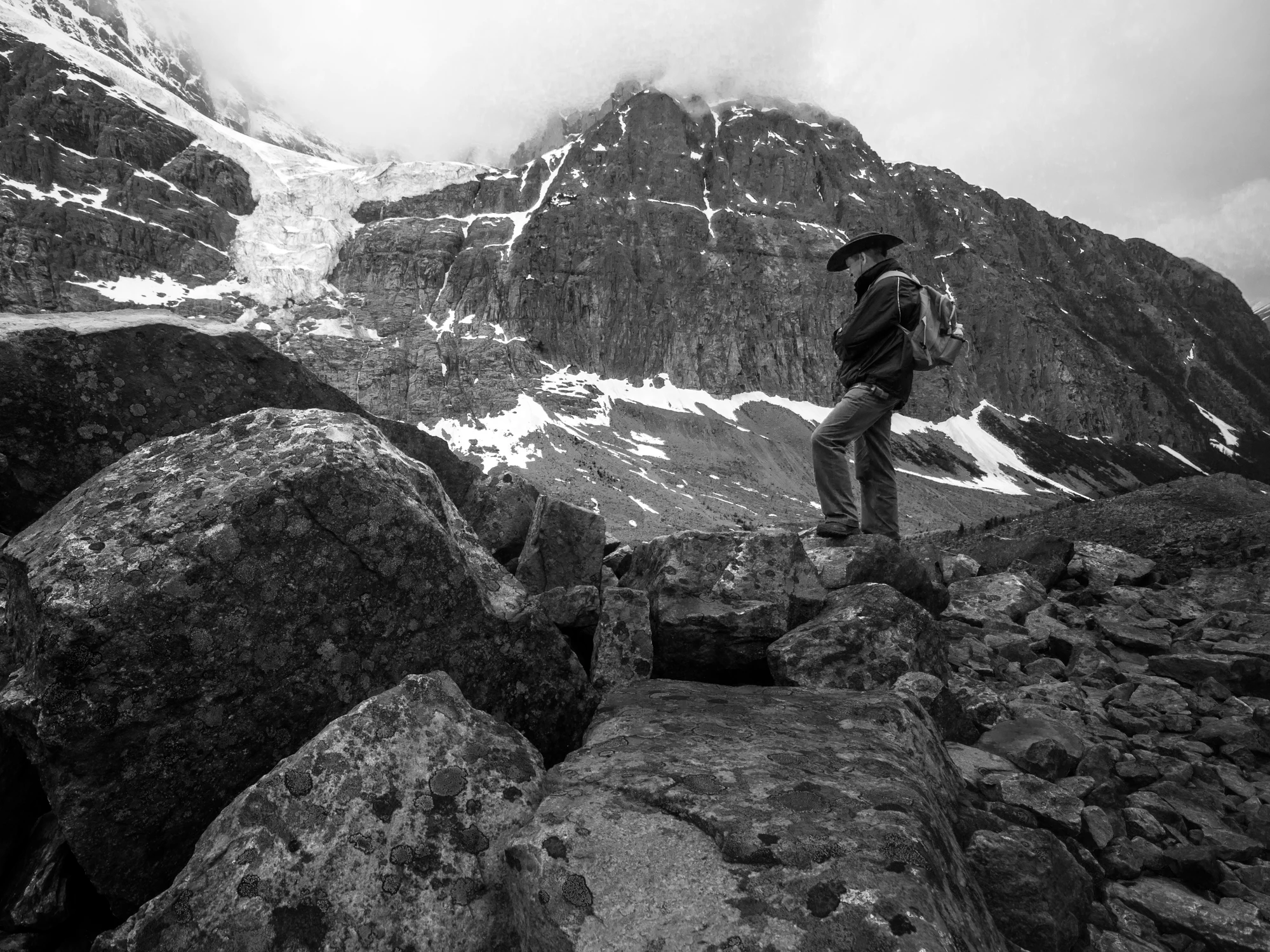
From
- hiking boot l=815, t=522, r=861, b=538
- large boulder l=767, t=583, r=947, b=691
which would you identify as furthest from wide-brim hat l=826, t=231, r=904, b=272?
large boulder l=767, t=583, r=947, b=691

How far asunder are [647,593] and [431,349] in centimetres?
18499

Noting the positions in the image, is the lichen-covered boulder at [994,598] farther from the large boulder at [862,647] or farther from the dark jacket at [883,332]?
the dark jacket at [883,332]

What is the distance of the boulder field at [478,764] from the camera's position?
2.51 meters

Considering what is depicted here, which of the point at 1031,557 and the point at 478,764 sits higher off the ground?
the point at 1031,557

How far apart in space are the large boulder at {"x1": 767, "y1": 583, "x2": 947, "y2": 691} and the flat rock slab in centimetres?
145

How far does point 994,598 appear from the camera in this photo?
8133 mm

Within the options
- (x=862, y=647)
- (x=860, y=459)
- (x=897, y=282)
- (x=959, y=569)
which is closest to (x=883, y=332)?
(x=897, y=282)

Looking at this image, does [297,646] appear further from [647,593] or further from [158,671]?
[647,593]

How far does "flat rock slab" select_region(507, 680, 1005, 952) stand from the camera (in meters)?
2.19

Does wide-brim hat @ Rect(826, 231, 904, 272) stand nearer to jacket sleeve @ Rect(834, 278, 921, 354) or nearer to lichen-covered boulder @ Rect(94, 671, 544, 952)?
jacket sleeve @ Rect(834, 278, 921, 354)

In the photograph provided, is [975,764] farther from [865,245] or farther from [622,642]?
[865,245]

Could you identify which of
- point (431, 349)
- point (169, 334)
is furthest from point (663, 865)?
point (431, 349)

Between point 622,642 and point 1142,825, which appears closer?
point 1142,825

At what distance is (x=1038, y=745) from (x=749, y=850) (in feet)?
9.37
